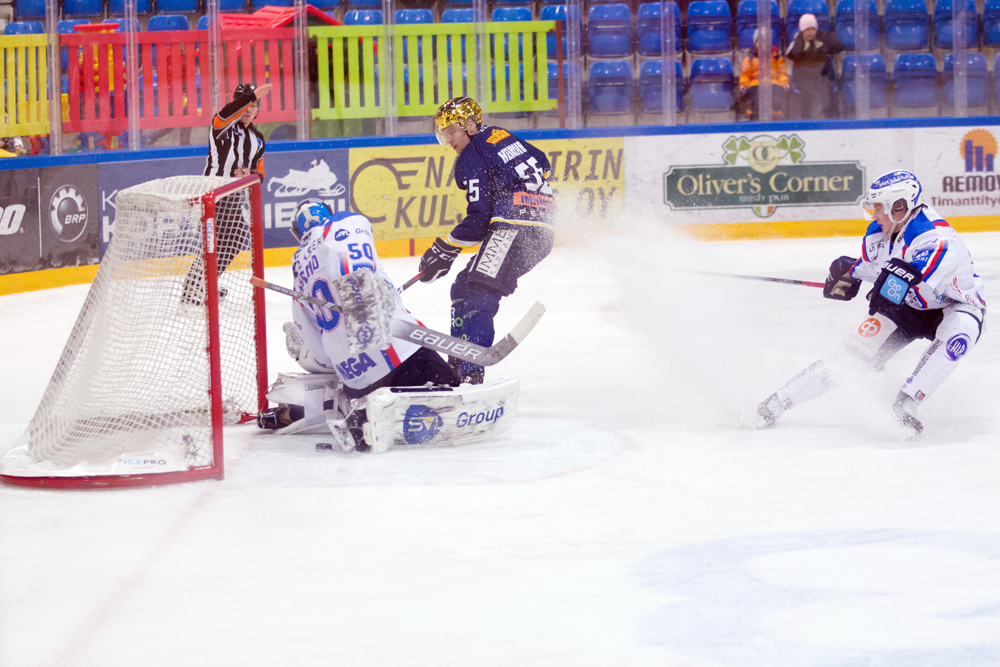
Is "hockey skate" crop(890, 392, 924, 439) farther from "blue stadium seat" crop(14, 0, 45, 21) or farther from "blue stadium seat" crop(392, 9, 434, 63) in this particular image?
"blue stadium seat" crop(14, 0, 45, 21)

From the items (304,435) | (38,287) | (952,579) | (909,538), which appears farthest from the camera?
(38,287)

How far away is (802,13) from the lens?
9.55 meters

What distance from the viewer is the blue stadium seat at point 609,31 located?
9148 millimetres

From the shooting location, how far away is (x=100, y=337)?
348 cm

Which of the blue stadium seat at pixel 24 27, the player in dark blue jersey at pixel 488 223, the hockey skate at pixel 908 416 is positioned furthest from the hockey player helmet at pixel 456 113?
the blue stadium seat at pixel 24 27

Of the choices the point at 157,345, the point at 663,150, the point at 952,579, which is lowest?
the point at 952,579

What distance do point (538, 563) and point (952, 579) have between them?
906 mm

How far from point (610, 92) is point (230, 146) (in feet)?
12.2

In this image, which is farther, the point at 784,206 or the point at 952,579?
the point at 784,206

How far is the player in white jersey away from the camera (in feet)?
11.9

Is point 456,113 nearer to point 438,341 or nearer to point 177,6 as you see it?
point 438,341

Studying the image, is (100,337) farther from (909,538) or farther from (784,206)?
(784,206)

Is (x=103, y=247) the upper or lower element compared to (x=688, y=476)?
upper

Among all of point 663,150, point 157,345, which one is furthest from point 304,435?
point 663,150
